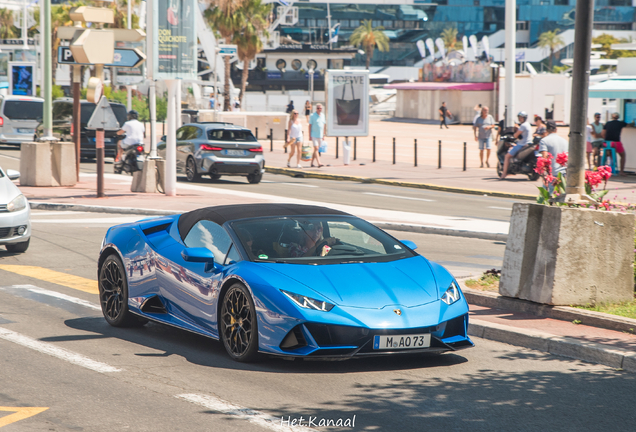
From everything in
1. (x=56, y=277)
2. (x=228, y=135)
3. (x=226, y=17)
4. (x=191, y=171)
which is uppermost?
(x=226, y=17)

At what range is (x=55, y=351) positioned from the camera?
7.06 meters

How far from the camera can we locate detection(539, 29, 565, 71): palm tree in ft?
439

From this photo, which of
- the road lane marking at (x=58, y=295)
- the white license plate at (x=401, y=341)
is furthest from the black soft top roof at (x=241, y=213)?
the road lane marking at (x=58, y=295)

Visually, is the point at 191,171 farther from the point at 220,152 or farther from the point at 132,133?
the point at 132,133

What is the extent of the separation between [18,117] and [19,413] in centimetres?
2996

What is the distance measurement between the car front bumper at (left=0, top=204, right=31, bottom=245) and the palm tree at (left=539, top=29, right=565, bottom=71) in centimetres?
13045

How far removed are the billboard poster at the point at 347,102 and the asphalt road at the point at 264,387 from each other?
24980mm

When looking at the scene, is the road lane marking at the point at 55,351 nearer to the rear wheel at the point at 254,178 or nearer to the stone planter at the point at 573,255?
the stone planter at the point at 573,255

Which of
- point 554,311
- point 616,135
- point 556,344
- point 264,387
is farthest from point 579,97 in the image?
point 616,135

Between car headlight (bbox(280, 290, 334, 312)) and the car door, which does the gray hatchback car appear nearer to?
the car door

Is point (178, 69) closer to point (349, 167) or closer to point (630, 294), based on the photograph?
point (349, 167)

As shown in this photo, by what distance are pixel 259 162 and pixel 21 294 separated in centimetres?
1549

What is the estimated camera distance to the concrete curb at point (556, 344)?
22.1 feet

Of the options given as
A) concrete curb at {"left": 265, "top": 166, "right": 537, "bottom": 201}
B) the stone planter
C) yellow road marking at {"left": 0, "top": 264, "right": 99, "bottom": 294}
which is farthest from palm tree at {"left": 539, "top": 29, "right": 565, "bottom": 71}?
the stone planter
